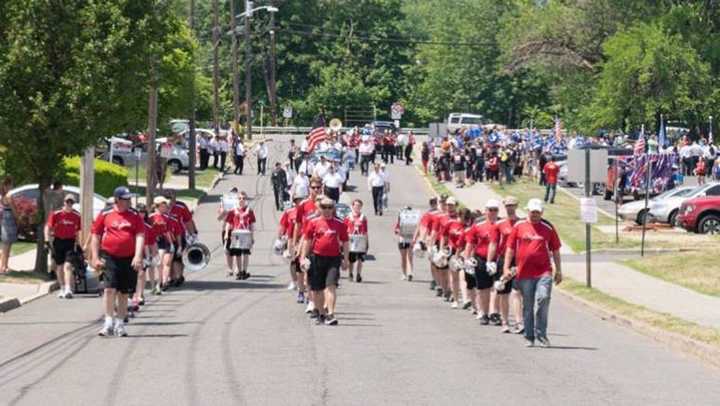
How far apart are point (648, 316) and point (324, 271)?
209 inches

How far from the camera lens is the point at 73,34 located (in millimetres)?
29094

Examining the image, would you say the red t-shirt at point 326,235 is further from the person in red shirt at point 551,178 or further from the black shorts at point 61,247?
the person in red shirt at point 551,178

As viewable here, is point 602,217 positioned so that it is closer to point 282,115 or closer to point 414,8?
point 282,115

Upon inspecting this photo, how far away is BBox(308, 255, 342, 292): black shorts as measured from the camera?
21.3 meters

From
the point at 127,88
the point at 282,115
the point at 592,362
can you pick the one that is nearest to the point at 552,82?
the point at 282,115

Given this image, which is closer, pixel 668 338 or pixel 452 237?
pixel 668 338

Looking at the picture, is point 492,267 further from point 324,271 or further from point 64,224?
point 64,224

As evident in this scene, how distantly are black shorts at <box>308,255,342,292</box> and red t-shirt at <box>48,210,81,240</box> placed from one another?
272 inches

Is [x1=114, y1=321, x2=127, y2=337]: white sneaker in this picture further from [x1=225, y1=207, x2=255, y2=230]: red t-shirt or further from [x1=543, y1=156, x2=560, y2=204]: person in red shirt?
[x1=543, y1=156, x2=560, y2=204]: person in red shirt

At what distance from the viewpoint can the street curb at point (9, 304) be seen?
79.3 ft

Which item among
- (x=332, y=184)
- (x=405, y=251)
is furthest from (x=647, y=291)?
(x=332, y=184)

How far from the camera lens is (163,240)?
27.4m

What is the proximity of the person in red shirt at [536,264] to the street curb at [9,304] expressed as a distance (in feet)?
28.5

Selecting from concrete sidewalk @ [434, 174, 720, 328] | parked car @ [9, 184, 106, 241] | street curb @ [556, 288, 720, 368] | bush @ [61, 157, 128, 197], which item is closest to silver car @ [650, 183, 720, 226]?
concrete sidewalk @ [434, 174, 720, 328]
